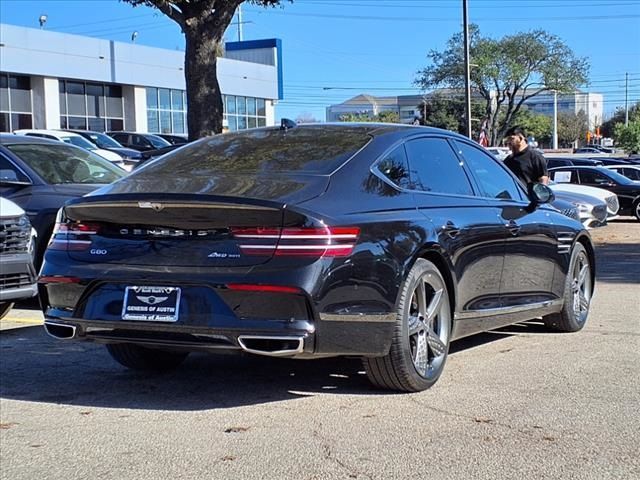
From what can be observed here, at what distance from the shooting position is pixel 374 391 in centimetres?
520

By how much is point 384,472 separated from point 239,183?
180 centimetres

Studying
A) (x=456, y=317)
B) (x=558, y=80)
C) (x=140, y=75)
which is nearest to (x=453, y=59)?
(x=558, y=80)

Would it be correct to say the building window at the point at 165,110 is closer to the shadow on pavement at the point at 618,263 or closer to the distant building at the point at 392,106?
the shadow on pavement at the point at 618,263

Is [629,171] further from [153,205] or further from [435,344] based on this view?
[153,205]

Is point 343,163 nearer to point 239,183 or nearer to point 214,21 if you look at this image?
point 239,183

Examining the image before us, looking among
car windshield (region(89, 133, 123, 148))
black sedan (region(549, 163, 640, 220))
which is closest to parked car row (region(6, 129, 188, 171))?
car windshield (region(89, 133, 123, 148))

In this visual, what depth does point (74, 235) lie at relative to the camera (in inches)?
193

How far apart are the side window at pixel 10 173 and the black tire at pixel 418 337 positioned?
17.1ft

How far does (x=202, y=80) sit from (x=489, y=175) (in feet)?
37.8

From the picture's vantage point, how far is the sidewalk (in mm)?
7812

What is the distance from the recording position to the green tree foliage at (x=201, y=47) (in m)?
16.8

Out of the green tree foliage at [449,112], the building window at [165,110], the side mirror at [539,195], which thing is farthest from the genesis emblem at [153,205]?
the green tree foliage at [449,112]

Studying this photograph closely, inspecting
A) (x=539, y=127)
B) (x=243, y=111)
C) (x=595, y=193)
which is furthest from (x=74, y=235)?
(x=539, y=127)

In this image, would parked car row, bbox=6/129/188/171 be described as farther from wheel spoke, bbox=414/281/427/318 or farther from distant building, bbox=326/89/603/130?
distant building, bbox=326/89/603/130
